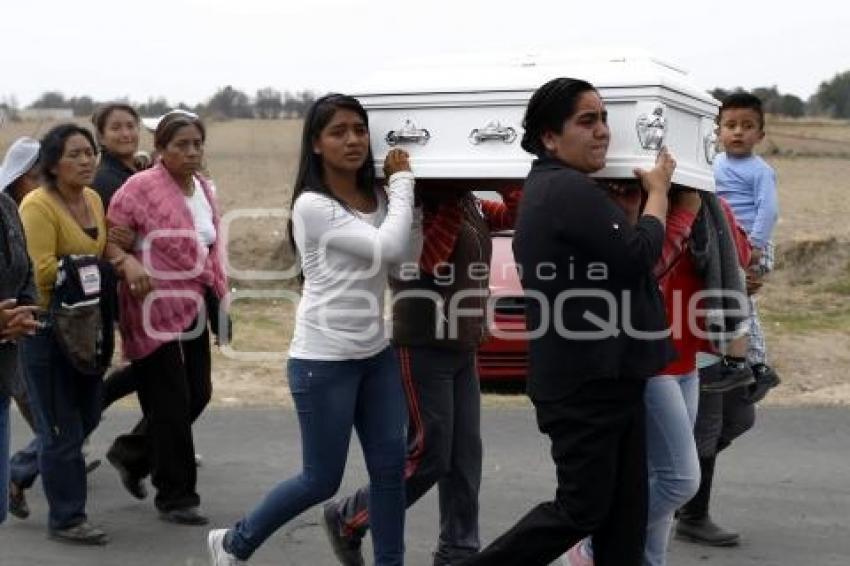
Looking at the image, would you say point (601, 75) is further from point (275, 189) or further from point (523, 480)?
point (275, 189)

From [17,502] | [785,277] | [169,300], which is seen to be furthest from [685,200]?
[785,277]

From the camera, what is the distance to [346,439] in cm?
471

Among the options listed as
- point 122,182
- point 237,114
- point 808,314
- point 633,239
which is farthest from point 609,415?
point 237,114

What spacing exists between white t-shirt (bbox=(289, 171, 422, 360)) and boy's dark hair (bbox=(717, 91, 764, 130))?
7.38ft

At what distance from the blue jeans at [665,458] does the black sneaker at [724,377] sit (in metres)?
0.56

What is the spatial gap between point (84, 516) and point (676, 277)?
2724 mm

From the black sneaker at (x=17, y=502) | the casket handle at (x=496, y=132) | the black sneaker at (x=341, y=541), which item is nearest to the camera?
the casket handle at (x=496, y=132)

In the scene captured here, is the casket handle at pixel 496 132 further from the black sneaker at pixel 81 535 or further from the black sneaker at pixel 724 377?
the black sneaker at pixel 81 535

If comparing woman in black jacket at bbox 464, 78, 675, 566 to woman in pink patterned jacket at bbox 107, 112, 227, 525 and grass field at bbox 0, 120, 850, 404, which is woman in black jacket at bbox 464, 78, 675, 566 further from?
grass field at bbox 0, 120, 850, 404

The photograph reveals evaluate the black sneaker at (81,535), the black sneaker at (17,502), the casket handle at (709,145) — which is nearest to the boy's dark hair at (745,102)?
the casket handle at (709,145)

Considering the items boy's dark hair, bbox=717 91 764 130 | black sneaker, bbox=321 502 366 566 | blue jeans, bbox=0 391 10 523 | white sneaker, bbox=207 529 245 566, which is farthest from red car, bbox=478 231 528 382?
blue jeans, bbox=0 391 10 523

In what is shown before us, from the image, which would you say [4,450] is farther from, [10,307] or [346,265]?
[346,265]

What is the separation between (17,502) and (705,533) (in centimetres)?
308

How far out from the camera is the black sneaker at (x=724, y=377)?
520 centimetres
